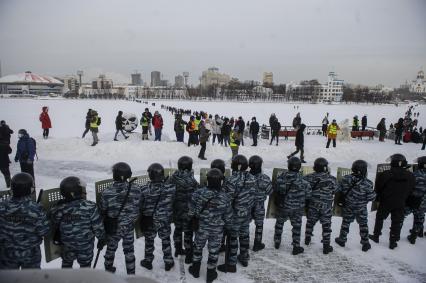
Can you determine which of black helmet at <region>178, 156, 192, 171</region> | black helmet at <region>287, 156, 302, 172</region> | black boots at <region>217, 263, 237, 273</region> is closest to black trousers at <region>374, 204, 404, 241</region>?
black helmet at <region>287, 156, 302, 172</region>

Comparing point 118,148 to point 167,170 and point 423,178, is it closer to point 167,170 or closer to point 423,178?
point 167,170

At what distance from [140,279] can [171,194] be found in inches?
113

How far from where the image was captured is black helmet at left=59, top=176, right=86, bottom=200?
393 cm

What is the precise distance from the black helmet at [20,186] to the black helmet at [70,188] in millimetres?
351

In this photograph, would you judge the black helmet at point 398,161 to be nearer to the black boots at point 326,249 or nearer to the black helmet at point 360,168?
the black helmet at point 360,168

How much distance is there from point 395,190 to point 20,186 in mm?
→ 5780

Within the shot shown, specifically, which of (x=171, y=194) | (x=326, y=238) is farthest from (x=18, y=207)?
(x=326, y=238)

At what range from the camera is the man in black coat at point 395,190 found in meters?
5.63

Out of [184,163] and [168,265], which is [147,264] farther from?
[184,163]

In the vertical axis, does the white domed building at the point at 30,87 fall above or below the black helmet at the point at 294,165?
above

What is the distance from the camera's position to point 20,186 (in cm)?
374

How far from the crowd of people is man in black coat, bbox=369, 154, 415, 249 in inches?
0.6

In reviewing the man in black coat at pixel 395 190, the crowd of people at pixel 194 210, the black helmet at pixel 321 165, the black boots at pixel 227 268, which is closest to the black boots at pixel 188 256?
the crowd of people at pixel 194 210

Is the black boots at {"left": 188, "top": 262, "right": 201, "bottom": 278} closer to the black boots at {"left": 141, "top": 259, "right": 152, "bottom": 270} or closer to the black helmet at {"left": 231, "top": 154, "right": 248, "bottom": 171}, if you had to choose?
the black boots at {"left": 141, "top": 259, "right": 152, "bottom": 270}
